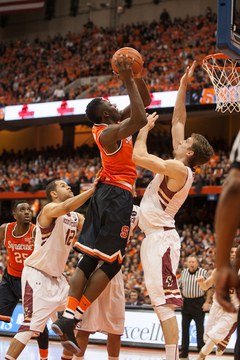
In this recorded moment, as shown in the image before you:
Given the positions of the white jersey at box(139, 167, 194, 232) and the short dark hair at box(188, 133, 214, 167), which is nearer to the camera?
the white jersey at box(139, 167, 194, 232)

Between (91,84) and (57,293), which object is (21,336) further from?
(91,84)

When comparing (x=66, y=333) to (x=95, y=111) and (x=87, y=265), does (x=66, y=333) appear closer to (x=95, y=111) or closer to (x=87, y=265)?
(x=87, y=265)

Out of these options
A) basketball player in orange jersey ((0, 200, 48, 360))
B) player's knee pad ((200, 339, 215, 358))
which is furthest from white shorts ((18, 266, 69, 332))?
player's knee pad ((200, 339, 215, 358))

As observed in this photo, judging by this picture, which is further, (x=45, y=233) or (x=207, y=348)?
(x=207, y=348)

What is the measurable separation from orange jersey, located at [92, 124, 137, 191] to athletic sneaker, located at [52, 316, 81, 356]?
1.35 m

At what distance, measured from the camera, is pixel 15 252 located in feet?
20.9

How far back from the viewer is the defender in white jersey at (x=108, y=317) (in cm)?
431

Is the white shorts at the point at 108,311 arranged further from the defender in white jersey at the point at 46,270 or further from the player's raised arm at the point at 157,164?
the player's raised arm at the point at 157,164

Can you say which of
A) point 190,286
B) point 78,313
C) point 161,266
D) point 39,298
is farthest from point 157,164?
point 190,286

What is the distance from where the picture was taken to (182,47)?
2139 centimetres

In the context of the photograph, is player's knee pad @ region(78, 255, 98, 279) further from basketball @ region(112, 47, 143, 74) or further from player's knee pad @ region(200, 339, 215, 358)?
player's knee pad @ region(200, 339, 215, 358)

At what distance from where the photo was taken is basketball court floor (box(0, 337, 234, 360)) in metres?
7.20

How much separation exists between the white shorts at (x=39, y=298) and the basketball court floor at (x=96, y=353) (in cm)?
212

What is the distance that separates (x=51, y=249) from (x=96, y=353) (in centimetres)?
368
